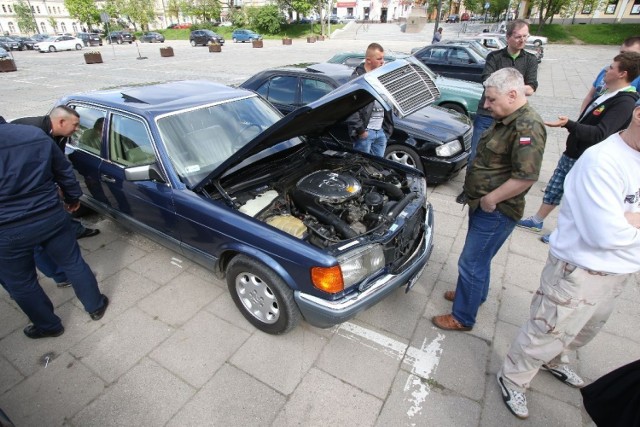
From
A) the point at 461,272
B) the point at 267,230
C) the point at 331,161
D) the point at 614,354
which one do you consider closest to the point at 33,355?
the point at 267,230

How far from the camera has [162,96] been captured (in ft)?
11.5

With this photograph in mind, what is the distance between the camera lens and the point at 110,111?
11.2ft

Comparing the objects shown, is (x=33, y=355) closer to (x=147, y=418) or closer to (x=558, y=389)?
(x=147, y=418)

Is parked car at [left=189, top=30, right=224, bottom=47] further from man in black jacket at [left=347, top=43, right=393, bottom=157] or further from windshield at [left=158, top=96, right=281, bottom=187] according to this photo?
windshield at [left=158, top=96, right=281, bottom=187]

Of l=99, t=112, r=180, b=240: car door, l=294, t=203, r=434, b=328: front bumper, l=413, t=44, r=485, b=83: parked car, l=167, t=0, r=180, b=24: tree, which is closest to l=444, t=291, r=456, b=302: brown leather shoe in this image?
l=294, t=203, r=434, b=328: front bumper

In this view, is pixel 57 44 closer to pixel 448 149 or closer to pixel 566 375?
pixel 448 149

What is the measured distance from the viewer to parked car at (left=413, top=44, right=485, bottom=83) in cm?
1032

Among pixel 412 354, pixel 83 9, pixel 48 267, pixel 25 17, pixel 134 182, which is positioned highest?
pixel 83 9

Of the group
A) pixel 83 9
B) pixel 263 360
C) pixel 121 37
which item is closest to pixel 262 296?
pixel 263 360

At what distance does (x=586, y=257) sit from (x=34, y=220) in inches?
136

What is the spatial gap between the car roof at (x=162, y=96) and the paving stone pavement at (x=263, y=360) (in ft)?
5.41

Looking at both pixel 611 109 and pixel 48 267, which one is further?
pixel 48 267

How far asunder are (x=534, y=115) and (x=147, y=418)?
3.17 metres

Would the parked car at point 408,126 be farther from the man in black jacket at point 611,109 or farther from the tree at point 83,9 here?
the tree at point 83,9
